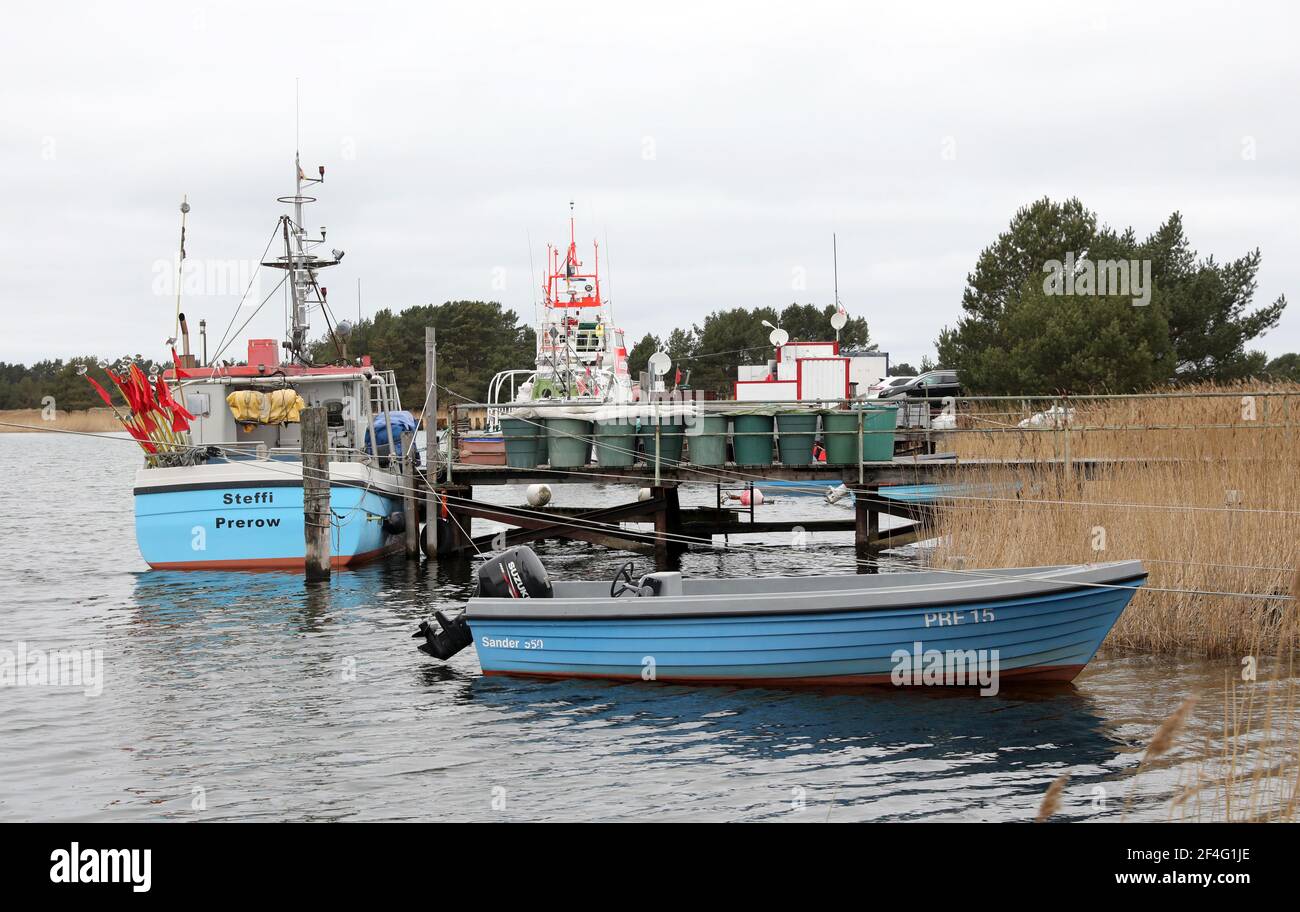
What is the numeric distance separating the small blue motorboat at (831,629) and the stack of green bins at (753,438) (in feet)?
25.8

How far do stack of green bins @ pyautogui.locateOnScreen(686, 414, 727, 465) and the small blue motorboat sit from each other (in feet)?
25.7

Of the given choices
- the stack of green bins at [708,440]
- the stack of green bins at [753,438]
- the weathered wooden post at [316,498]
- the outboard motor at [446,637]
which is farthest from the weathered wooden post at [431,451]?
the outboard motor at [446,637]

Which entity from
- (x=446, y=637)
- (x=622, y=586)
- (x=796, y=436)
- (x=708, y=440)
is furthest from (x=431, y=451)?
(x=622, y=586)

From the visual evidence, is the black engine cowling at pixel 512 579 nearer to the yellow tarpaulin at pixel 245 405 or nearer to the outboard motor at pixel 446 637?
the outboard motor at pixel 446 637

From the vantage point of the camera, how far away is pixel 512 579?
45.6ft

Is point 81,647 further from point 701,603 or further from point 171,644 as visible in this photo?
point 701,603

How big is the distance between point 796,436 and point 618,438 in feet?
10.2

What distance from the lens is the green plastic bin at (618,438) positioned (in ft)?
72.9

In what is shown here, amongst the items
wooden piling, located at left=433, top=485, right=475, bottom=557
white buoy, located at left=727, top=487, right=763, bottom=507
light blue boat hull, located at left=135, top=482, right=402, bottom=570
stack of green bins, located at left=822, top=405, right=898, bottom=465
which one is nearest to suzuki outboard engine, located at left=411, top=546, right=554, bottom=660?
light blue boat hull, located at left=135, top=482, right=402, bottom=570

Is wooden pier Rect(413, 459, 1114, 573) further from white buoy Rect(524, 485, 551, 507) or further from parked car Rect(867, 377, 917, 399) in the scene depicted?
parked car Rect(867, 377, 917, 399)

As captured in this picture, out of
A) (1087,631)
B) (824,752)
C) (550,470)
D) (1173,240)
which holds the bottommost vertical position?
(824,752)

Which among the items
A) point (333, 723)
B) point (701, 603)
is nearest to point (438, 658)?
point (333, 723)
